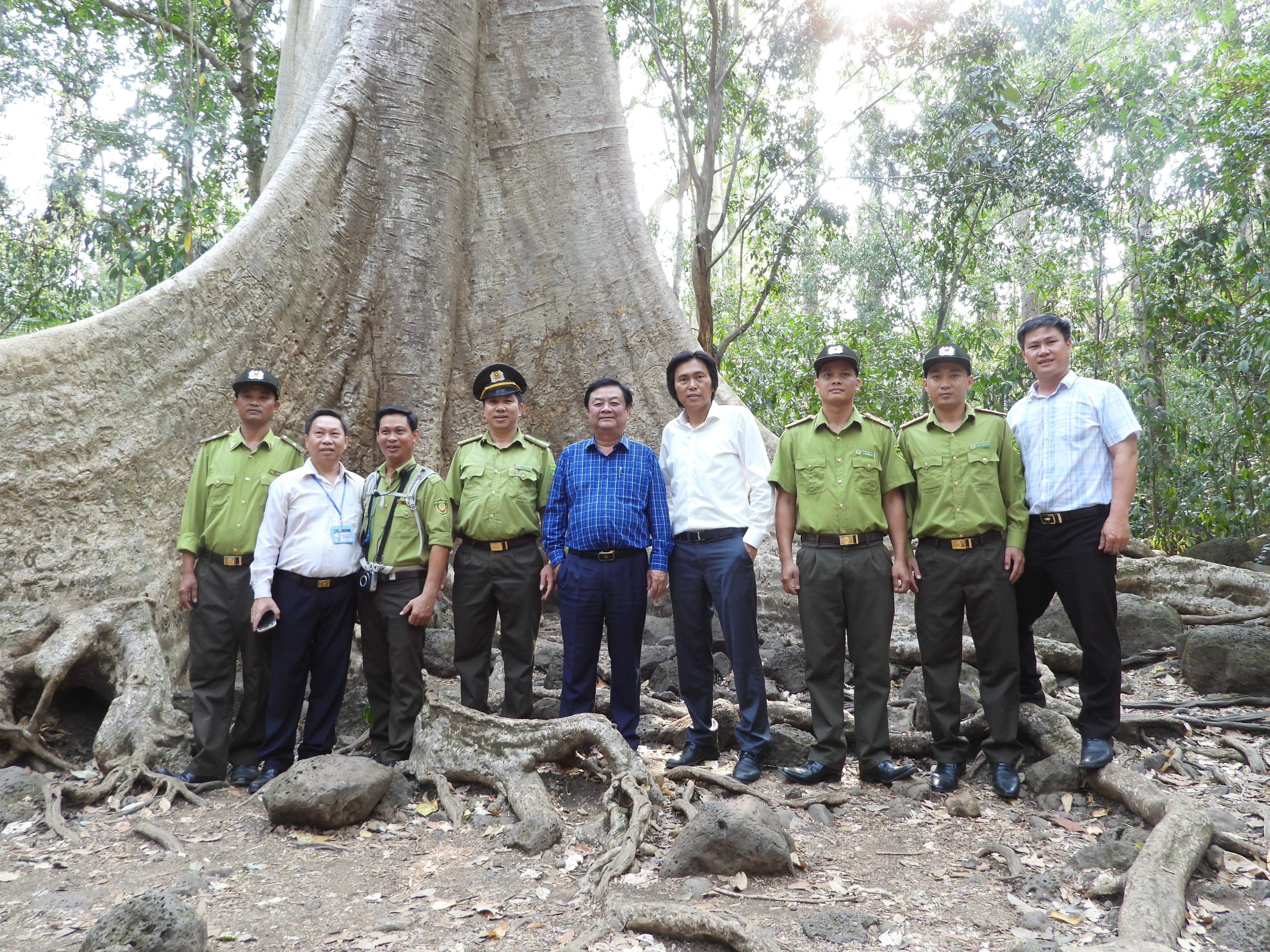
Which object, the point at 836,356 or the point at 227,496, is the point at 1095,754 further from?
the point at 227,496

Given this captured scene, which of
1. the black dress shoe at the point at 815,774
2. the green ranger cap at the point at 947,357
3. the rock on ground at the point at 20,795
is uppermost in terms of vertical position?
the green ranger cap at the point at 947,357

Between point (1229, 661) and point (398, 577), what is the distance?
15.4 feet

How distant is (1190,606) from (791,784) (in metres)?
4.33

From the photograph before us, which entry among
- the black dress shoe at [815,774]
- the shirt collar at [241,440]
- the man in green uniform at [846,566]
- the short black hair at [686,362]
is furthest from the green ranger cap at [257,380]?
the black dress shoe at [815,774]

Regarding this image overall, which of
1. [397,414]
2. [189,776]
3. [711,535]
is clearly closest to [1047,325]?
[711,535]

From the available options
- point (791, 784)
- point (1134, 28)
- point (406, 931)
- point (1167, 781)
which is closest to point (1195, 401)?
point (1134, 28)

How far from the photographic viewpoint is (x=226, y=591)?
162 inches

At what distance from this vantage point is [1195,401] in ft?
42.1

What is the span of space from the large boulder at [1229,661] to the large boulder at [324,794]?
4.65 metres

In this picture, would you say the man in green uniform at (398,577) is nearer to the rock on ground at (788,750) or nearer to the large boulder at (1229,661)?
the rock on ground at (788,750)

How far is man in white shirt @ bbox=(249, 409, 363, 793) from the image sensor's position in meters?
4.07

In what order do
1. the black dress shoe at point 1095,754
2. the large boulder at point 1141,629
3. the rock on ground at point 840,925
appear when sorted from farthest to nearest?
the large boulder at point 1141,629
the black dress shoe at point 1095,754
the rock on ground at point 840,925

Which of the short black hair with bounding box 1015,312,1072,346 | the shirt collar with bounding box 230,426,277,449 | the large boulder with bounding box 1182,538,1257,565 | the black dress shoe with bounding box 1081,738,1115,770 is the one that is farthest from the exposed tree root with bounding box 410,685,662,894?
the large boulder with bounding box 1182,538,1257,565

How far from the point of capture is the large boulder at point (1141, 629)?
595cm
